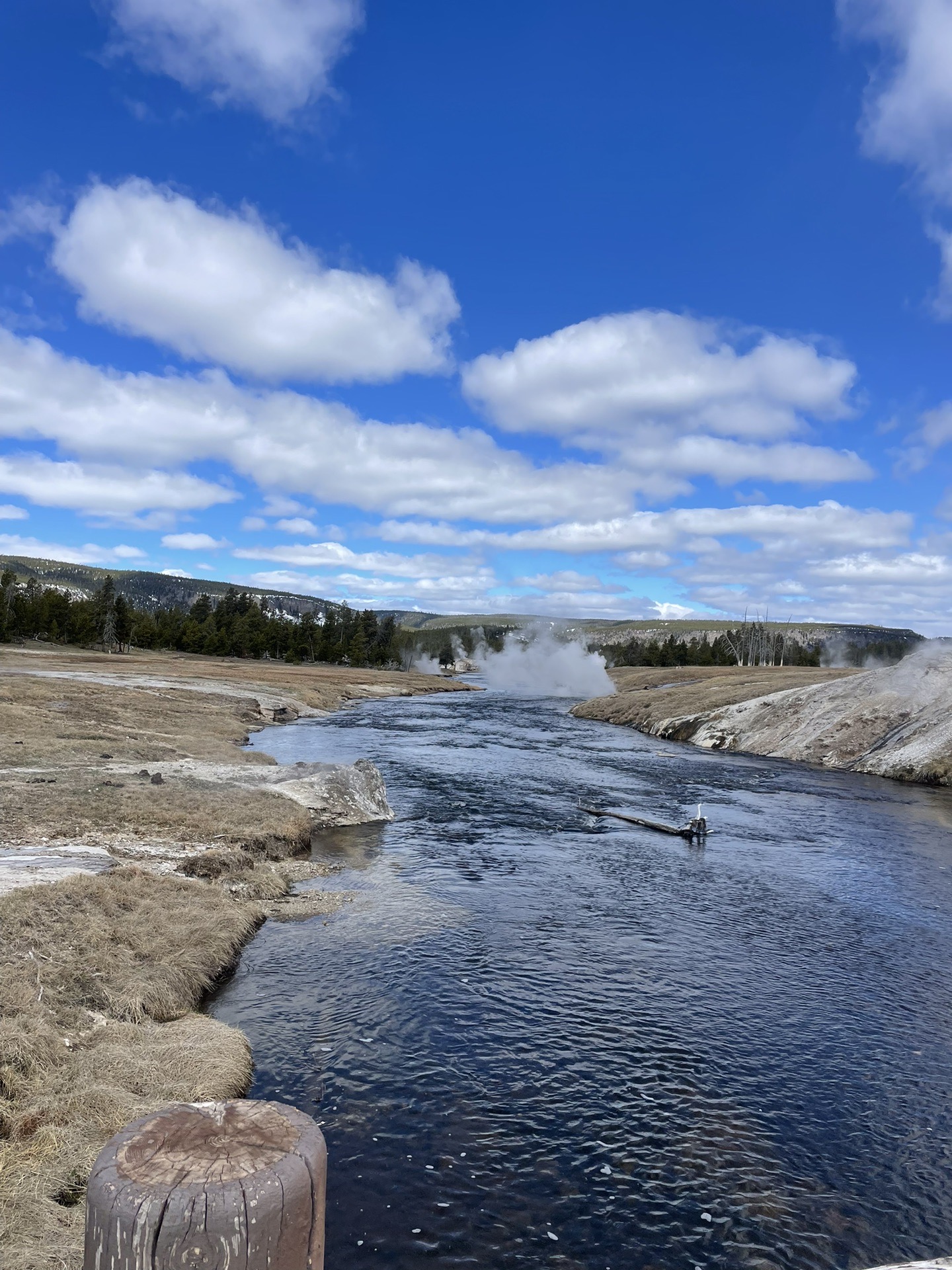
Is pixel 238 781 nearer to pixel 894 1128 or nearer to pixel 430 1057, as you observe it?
pixel 430 1057

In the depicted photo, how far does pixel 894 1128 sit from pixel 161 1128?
1173 cm

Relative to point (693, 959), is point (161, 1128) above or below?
above

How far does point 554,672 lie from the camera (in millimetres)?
145750

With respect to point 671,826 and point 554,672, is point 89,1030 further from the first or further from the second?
point 554,672

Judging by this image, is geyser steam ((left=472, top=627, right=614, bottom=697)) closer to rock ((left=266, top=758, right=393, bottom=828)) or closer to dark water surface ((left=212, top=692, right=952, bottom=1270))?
rock ((left=266, top=758, right=393, bottom=828))

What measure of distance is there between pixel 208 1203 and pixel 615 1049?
11.3 metres

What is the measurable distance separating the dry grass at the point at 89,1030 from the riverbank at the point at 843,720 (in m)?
45.2

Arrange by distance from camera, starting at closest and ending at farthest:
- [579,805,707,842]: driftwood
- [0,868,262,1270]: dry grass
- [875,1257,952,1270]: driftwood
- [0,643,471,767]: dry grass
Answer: [875,1257,952,1270]: driftwood < [0,868,262,1270]: dry grass < [579,805,707,842]: driftwood < [0,643,471,767]: dry grass

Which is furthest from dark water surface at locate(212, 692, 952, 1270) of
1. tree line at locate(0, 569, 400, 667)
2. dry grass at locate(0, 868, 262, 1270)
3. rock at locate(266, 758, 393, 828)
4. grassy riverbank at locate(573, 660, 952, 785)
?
tree line at locate(0, 569, 400, 667)

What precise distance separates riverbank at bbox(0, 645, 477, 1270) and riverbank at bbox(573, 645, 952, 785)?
35713 mm

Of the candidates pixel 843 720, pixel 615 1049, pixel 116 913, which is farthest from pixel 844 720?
pixel 116 913

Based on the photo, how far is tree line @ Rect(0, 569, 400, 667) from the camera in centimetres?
12988

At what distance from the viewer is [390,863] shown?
78.8 feet

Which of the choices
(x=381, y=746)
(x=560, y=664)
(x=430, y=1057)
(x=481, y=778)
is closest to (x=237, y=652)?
(x=560, y=664)
